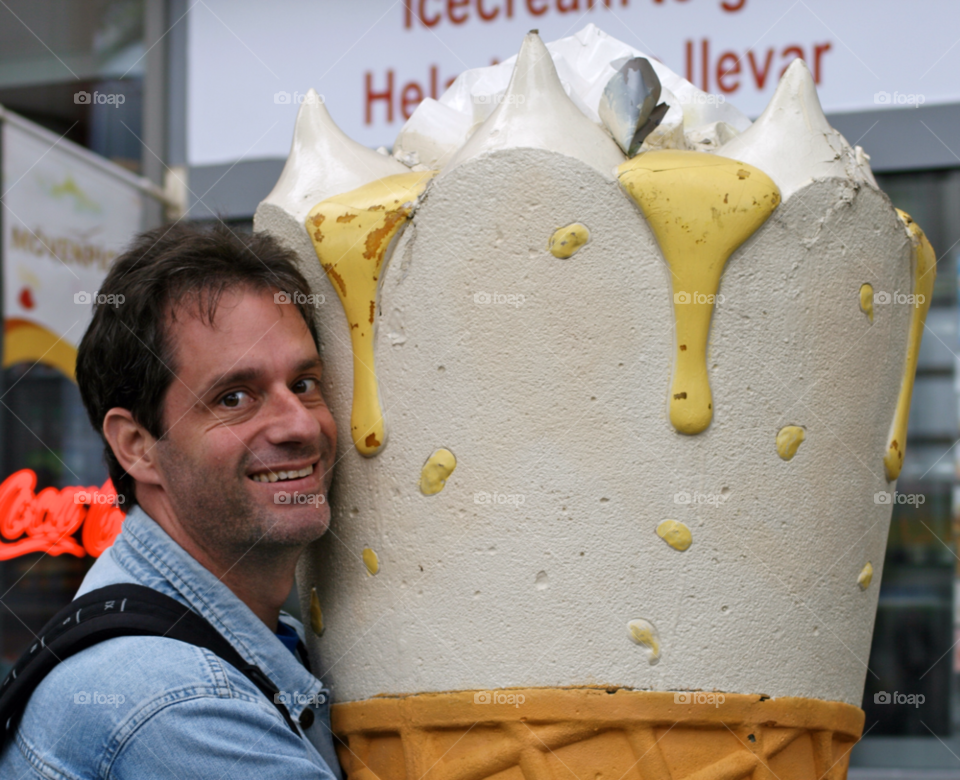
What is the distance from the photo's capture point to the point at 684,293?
1.53 metres

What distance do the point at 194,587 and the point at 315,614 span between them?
27 cm

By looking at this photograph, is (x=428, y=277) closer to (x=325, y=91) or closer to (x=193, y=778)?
(x=193, y=778)

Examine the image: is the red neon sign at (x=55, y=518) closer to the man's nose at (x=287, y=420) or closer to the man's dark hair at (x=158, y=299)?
the man's dark hair at (x=158, y=299)

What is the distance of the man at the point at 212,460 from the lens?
149 centimetres

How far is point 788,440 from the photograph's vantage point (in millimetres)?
1587

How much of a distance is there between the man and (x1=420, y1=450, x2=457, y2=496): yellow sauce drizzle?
0.18 m

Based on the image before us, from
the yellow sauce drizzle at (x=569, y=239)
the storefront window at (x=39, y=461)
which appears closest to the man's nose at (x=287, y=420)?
the yellow sauce drizzle at (x=569, y=239)

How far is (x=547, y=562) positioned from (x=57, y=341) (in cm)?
369

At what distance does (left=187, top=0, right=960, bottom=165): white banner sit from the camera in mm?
3803

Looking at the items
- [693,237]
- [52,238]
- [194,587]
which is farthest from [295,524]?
[52,238]

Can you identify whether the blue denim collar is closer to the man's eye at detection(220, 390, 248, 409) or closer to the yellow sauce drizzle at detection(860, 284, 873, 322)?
the man's eye at detection(220, 390, 248, 409)

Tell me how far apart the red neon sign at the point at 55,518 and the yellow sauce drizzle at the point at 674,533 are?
1.29 m

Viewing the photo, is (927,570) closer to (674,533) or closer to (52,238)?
(674,533)

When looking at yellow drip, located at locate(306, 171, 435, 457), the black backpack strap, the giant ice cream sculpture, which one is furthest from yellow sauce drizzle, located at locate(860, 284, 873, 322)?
the black backpack strap
